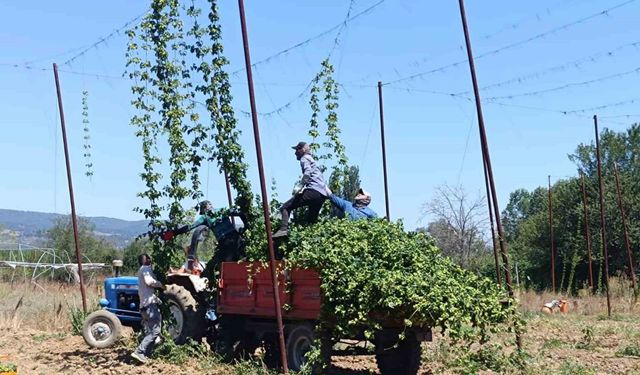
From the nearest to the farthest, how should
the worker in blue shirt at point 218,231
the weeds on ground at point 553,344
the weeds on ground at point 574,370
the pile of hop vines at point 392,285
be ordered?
the pile of hop vines at point 392,285, the weeds on ground at point 574,370, the worker in blue shirt at point 218,231, the weeds on ground at point 553,344

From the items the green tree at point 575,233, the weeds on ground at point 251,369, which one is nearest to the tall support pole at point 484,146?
the weeds on ground at point 251,369

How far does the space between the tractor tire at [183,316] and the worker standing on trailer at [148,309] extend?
219 mm

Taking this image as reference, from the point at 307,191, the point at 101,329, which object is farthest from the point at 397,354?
the point at 101,329

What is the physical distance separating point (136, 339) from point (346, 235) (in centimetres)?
587

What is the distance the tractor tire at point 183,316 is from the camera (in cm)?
1353

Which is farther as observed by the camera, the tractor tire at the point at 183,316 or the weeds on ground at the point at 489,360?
the tractor tire at the point at 183,316

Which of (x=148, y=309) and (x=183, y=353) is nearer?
(x=183, y=353)

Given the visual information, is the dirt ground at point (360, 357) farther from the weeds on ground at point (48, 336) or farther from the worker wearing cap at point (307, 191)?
the worker wearing cap at point (307, 191)

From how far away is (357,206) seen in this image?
1295 centimetres

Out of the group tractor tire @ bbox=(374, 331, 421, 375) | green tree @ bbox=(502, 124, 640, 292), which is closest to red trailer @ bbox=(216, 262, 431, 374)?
tractor tire @ bbox=(374, 331, 421, 375)

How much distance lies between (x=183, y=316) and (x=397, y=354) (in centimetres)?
398

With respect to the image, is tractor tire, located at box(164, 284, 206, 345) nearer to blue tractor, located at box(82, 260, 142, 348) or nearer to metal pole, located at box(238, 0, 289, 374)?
blue tractor, located at box(82, 260, 142, 348)

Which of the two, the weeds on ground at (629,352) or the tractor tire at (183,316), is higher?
the tractor tire at (183,316)

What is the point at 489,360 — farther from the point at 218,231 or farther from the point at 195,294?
the point at 195,294
